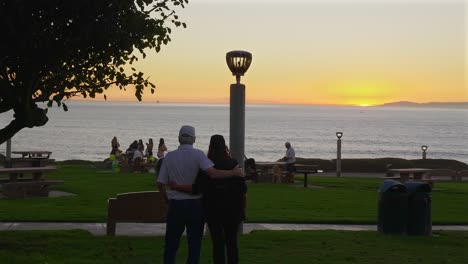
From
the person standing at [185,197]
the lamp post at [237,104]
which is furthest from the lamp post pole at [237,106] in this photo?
the person standing at [185,197]

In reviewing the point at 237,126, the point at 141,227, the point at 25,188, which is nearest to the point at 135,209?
the point at 141,227

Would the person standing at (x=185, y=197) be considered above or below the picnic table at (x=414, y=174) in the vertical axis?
above

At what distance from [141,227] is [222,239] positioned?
205 inches

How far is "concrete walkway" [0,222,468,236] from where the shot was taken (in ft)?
45.2

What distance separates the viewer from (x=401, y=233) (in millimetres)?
13906

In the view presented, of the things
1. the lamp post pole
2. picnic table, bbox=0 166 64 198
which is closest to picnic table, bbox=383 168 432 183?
picnic table, bbox=0 166 64 198

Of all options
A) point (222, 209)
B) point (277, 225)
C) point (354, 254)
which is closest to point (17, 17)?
point (222, 209)

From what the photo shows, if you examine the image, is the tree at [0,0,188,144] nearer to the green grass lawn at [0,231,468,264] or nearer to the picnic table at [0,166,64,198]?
the green grass lawn at [0,231,468,264]

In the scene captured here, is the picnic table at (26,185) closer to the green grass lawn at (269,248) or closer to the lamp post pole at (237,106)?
the green grass lawn at (269,248)

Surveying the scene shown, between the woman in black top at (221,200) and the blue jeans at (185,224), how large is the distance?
16cm

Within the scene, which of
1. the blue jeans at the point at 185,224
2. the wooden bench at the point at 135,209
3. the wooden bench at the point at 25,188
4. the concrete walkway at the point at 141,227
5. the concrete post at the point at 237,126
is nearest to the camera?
→ the blue jeans at the point at 185,224

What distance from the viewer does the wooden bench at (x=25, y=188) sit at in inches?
763

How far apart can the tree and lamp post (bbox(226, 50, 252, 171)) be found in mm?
2270

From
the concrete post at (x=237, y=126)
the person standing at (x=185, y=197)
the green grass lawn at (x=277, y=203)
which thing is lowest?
the green grass lawn at (x=277, y=203)
